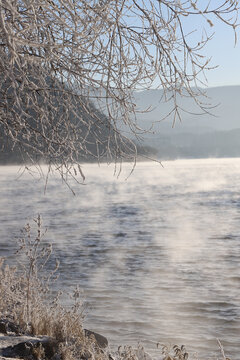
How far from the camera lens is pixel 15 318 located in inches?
221

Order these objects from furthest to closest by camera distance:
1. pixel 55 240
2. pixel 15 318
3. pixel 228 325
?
pixel 55 240
pixel 228 325
pixel 15 318

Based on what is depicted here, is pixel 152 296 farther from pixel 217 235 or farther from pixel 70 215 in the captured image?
pixel 70 215

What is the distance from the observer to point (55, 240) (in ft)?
52.0

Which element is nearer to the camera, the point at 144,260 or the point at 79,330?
the point at 79,330

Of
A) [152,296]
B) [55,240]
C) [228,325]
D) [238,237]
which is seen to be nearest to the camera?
[228,325]

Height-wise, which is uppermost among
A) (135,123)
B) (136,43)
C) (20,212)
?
(136,43)

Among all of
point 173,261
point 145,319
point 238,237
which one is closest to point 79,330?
point 145,319

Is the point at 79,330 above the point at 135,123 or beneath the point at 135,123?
beneath

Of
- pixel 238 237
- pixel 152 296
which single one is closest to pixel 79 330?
pixel 152 296

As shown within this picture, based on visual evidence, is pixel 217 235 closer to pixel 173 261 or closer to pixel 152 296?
pixel 173 261

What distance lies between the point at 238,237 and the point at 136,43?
12.7 meters

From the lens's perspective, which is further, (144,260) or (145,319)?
(144,260)

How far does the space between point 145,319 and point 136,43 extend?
3.84m

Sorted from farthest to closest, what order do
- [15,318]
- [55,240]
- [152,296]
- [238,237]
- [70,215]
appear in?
[70,215]
[238,237]
[55,240]
[152,296]
[15,318]
